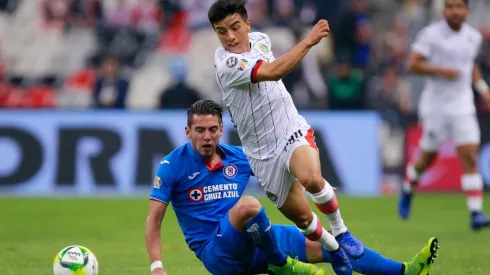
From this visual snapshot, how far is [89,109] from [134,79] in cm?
323

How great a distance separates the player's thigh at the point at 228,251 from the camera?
7.31m

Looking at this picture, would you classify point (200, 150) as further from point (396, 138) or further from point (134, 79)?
point (134, 79)

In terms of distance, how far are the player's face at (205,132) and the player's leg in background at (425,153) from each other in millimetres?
5833

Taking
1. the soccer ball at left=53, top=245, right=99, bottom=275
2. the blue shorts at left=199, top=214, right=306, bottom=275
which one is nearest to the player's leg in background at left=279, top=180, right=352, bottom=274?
the blue shorts at left=199, top=214, right=306, bottom=275

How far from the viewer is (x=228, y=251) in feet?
24.2

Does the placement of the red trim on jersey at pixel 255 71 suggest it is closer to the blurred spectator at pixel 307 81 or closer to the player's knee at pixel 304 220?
the player's knee at pixel 304 220

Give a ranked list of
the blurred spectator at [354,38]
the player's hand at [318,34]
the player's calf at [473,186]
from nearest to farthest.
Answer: the player's hand at [318,34] < the player's calf at [473,186] < the blurred spectator at [354,38]

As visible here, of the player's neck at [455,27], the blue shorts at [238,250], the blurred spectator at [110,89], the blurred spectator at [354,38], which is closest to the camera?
the blue shorts at [238,250]

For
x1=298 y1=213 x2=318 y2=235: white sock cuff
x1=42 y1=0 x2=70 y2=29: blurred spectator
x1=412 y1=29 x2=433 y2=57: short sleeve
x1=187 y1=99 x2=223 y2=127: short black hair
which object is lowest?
x1=298 y1=213 x2=318 y2=235: white sock cuff

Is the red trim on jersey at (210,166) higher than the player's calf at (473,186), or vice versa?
the red trim on jersey at (210,166)

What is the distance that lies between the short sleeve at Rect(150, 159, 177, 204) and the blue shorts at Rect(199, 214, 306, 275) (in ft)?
1.47

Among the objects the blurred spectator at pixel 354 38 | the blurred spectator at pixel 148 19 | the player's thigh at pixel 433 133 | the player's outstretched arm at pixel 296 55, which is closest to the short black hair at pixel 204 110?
the player's outstretched arm at pixel 296 55

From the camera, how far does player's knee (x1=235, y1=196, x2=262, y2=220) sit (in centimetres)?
710

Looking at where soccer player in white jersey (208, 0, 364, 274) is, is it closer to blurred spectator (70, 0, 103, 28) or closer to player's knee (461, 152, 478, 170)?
player's knee (461, 152, 478, 170)
